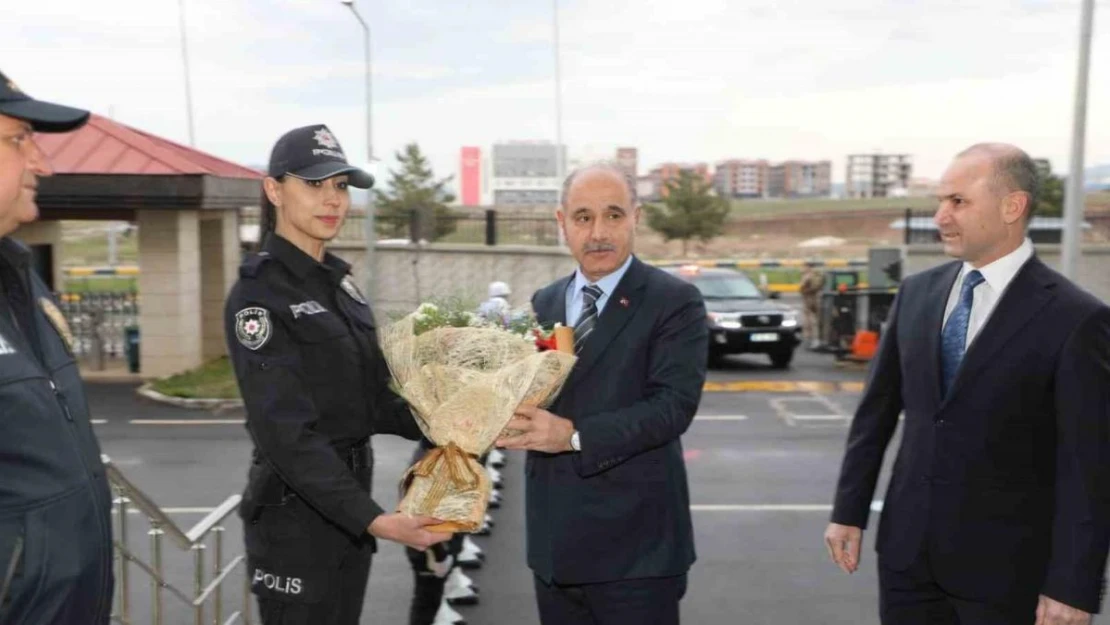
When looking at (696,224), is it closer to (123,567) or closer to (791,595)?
(791,595)

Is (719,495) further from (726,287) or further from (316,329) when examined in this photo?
(726,287)

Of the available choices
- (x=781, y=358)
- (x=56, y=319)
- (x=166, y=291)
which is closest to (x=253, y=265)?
(x=56, y=319)

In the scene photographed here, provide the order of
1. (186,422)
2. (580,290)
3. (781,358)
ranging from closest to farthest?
1. (580,290)
2. (186,422)
3. (781,358)

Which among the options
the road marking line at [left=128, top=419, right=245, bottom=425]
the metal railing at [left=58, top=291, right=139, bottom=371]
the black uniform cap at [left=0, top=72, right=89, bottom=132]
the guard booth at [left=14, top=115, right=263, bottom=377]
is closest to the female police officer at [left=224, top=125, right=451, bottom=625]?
the black uniform cap at [left=0, top=72, right=89, bottom=132]

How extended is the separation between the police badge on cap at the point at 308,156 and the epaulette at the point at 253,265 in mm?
267

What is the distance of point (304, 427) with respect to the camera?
323cm

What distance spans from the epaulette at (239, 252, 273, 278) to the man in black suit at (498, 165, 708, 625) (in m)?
0.97

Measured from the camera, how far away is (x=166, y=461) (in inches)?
476

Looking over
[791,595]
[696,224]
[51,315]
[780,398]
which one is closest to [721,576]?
[791,595]

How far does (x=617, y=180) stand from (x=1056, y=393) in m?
1.52

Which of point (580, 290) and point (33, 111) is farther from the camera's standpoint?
point (580, 290)

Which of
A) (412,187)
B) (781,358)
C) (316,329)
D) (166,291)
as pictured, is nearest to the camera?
(316,329)

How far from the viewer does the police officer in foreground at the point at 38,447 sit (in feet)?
7.65

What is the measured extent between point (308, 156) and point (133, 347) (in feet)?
55.0
